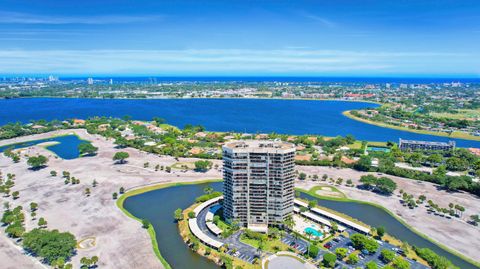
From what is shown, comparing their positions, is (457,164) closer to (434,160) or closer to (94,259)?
(434,160)

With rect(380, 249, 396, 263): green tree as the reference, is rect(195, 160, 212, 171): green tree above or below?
above

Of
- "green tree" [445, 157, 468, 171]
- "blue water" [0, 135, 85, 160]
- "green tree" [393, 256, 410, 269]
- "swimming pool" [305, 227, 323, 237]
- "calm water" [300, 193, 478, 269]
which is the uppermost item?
"green tree" [445, 157, 468, 171]

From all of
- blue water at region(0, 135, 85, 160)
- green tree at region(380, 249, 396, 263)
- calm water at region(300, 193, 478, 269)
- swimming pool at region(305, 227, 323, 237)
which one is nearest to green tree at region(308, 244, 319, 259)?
swimming pool at region(305, 227, 323, 237)

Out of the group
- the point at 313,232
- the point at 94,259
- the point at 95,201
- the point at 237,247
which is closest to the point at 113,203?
the point at 95,201

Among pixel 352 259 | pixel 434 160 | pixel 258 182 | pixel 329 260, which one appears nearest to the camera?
pixel 329 260

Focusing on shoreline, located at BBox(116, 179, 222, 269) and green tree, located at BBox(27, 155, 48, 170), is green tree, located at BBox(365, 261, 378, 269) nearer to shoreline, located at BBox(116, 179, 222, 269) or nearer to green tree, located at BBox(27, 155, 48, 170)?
shoreline, located at BBox(116, 179, 222, 269)

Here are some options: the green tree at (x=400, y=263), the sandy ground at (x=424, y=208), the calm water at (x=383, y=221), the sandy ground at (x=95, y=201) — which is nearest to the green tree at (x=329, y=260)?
the green tree at (x=400, y=263)
